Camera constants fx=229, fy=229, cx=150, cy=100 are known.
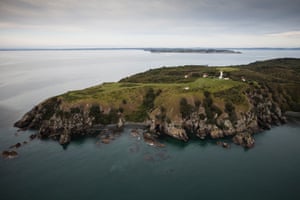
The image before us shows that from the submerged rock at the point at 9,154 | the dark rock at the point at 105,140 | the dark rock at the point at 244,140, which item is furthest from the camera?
the dark rock at the point at 105,140

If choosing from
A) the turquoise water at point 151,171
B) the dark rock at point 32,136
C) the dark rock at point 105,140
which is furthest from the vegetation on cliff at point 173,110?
the dark rock at point 105,140

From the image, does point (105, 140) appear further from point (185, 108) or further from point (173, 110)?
point (185, 108)

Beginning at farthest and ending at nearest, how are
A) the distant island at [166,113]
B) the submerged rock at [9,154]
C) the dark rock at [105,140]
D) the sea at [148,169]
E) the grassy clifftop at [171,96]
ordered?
the grassy clifftop at [171,96], the distant island at [166,113], the dark rock at [105,140], the submerged rock at [9,154], the sea at [148,169]

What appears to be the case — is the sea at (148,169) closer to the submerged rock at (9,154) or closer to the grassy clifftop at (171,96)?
the submerged rock at (9,154)

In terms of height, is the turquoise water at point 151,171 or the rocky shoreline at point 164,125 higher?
the rocky shoreline at point 164,125

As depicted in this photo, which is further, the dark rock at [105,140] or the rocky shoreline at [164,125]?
the rocky shoreline at [164,125]

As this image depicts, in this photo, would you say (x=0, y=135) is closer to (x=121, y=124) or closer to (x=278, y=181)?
(x=121, y=124)

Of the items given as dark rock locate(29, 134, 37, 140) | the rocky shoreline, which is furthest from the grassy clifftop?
dark rock locate(29, 134, 37, 140)

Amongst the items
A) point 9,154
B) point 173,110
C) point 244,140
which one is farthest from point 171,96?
point 9,154

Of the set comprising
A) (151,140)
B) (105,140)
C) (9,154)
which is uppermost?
(151,140)
